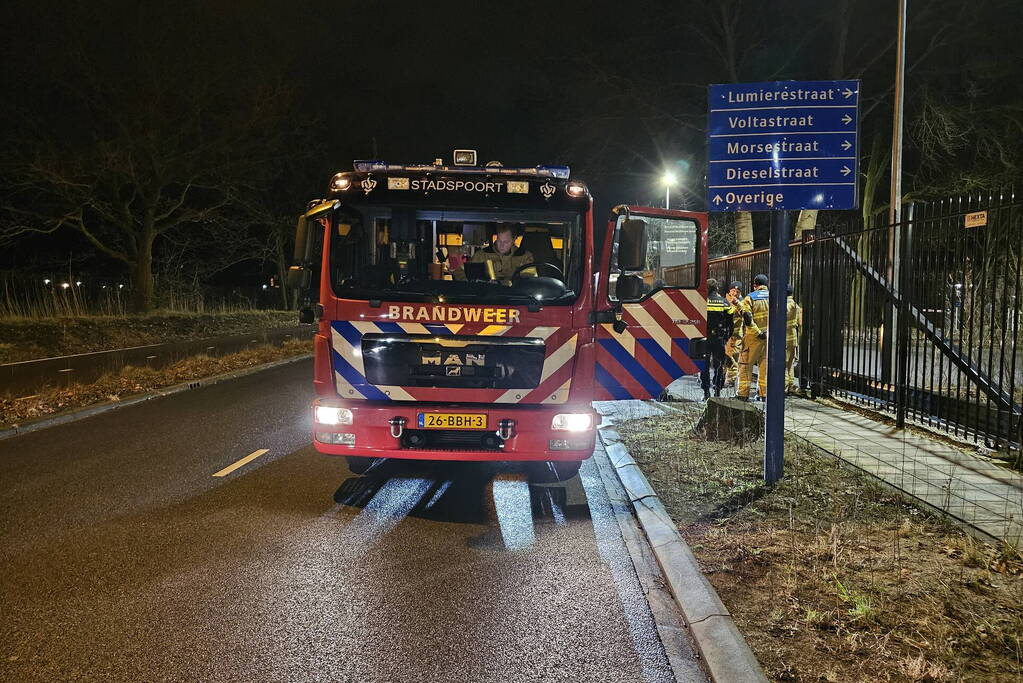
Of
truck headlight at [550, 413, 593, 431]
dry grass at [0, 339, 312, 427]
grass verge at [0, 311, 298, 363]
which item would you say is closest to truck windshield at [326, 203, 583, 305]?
truck headlight at [550, 413, 593, 431]

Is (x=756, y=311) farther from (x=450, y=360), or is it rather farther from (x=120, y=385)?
(x=120, y=385)

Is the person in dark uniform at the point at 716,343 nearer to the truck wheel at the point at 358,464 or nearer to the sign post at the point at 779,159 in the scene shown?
the sign post at the point at 779,159

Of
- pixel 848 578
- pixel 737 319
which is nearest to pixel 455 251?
pixel 848 578

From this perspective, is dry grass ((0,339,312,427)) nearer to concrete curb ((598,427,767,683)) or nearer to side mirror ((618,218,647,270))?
side mirror ((618,218,647,270))

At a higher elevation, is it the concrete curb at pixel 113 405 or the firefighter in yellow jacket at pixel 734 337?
the firefighter in yellow jacket at pixel 734 337

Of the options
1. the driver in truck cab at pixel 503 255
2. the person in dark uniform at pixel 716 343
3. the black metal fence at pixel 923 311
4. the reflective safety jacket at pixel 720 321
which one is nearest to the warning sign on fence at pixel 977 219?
the black metal fence at pixel 923 311

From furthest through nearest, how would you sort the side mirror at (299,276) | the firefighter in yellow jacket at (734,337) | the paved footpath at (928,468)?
the firefighter in yellow jacket at (734,337), the side mirror at (299,276), the paved footpath at (928,468)

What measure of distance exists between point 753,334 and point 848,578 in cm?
720

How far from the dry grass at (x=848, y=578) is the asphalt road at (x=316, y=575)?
49 cm

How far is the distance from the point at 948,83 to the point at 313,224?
2172cm

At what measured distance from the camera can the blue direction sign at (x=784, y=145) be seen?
6051 millimetres

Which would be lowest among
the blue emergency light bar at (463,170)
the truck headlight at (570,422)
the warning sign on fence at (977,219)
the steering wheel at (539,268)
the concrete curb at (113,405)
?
the concrete curb at (113,405)

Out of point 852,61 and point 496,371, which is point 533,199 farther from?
point 852,61

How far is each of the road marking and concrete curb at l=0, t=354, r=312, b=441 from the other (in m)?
3.39
